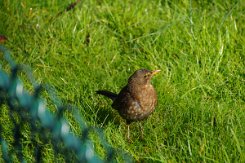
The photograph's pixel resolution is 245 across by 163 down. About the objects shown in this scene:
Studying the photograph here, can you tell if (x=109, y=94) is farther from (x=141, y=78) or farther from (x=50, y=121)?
(x=50, y=121)

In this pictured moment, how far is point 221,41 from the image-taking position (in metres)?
6.52

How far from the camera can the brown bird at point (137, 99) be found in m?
5.53

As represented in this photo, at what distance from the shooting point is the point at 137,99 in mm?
5590

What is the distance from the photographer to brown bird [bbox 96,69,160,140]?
553cm

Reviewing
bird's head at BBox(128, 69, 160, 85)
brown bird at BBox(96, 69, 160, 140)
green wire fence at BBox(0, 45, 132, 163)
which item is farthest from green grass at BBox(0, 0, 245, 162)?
green wire fence at BBox(0, 45, 132, 163)

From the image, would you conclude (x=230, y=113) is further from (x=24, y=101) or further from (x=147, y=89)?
(x=24, y=101)

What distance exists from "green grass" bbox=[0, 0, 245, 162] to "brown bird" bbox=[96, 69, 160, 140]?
4.8 inches

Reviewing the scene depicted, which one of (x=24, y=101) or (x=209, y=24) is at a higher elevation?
(x=24, y=101)

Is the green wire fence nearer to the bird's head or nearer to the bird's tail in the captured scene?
the bird's head

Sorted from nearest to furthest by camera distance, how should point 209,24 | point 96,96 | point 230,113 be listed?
point 230,113 → point 96,96 → point 209,24

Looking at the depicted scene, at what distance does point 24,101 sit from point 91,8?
461 cm

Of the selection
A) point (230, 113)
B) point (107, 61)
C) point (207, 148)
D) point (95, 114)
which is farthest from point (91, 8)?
point (207, 148)

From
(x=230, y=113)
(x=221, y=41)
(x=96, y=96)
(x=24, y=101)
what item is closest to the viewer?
(x=24, y=101)

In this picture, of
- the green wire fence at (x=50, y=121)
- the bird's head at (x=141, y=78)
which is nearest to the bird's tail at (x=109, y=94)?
the bird's head at (x=141, y=78)
